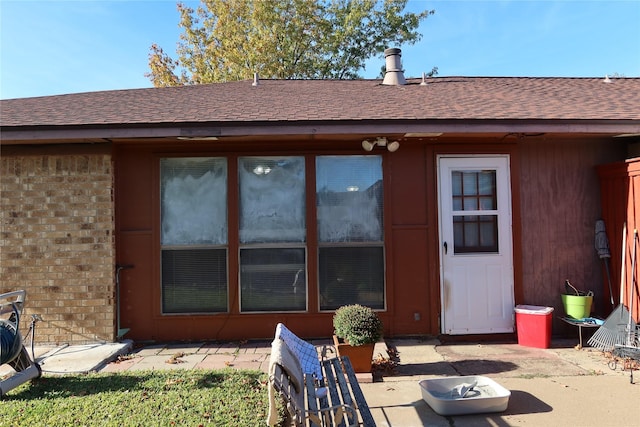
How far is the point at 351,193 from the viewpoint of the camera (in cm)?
583

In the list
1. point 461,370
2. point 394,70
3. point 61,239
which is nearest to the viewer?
point 461,370

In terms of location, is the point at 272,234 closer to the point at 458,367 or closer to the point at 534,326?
the point at 458,367

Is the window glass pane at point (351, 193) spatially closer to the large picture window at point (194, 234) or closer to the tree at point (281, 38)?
the large picture window at point (194, 234)

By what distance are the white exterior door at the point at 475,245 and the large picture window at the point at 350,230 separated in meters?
0.86

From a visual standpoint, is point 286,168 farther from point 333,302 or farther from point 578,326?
point 578,326

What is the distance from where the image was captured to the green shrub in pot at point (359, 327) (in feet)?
14.0

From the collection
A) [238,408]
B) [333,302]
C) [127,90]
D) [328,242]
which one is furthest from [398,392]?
[127,90]

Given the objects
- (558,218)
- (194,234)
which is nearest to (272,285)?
(194,234)

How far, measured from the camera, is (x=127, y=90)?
764 cm

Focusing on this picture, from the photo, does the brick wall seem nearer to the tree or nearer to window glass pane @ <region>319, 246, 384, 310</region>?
window glass pane @ <region>319, 246, 384, 310</region>

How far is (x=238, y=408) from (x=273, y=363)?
4.09 ft

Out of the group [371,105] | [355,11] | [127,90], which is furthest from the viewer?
[355,11]

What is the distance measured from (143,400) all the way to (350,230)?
313 centimetres

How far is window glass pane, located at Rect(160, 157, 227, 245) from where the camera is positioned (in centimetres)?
577
